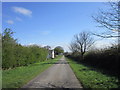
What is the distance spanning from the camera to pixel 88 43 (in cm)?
4753

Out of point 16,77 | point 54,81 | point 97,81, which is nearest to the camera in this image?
point 97,81

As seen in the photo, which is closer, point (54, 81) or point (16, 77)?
point (54, 81)

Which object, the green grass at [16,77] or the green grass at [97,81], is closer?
the green grass at [97,81]

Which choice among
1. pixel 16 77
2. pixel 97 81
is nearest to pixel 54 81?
pixel 97 81

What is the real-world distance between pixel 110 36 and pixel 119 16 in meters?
1.43

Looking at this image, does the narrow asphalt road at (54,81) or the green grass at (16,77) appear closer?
the narrow asphalt road at (54,81)

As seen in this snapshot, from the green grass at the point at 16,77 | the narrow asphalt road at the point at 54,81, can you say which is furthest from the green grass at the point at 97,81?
the green grass at the point at 16,77

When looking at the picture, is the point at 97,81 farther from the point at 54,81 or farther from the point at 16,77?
A: the point at 16,77

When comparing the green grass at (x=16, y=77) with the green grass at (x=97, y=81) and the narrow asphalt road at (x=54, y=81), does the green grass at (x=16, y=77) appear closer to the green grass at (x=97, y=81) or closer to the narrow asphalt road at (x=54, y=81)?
the narrow asphalt road at (x=54, y=81)

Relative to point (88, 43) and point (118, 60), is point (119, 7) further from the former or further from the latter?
point (88, 43)

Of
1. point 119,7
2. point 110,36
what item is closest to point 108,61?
point 110,36

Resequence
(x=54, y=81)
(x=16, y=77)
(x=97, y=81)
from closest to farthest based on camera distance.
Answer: (x=97, y=81) → (x=54, y=81) → (x=16, y=77)

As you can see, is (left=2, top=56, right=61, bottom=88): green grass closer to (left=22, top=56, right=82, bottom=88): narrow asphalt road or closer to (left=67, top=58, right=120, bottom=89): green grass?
(left=22, top=56, right=82, bottom=88): narrow asphalt road

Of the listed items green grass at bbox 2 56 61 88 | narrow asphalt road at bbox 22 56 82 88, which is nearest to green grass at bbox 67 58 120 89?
narrow asphalt road at bbox 22 56 82 88
